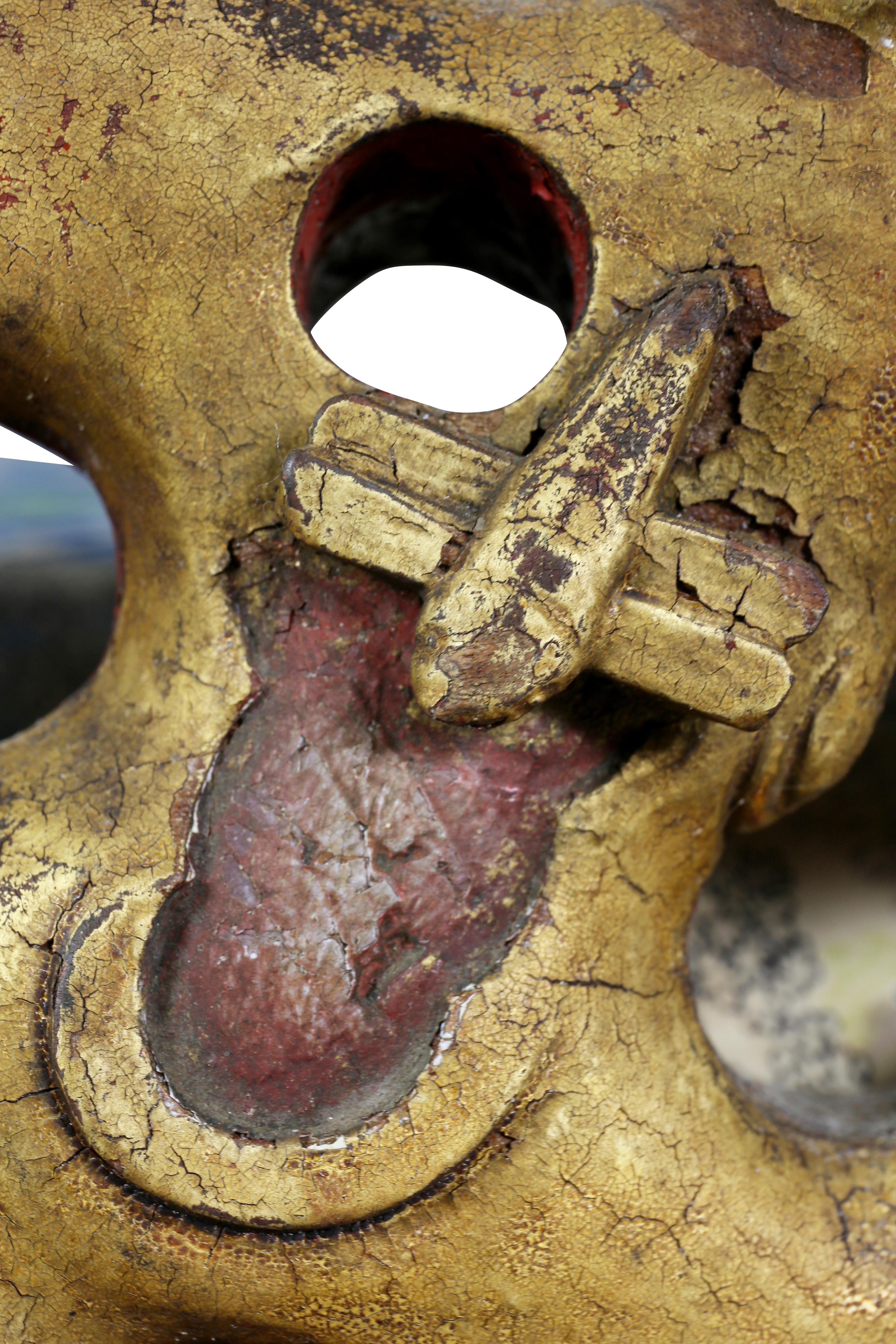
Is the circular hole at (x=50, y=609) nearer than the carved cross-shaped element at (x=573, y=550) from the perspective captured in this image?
No

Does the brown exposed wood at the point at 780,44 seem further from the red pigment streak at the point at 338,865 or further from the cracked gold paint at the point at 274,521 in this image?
the red pigment streak at the point at 338,865

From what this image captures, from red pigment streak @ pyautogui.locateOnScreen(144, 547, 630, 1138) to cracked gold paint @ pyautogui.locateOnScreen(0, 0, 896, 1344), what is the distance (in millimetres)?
32

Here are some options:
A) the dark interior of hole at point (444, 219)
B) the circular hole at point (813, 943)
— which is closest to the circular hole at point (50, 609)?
the dark interior of hole at point (444, 219)

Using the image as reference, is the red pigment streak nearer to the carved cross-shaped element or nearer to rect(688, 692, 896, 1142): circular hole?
the carved cross-shaped element

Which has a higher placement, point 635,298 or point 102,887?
point 635,298

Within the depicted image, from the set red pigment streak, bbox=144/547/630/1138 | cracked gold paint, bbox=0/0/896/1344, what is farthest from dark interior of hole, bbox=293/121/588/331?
red pigment streak, bbox=144/547/630/1138

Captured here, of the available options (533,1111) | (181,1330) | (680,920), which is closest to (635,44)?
(680,920)

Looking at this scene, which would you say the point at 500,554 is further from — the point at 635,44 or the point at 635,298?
the point at 635,44

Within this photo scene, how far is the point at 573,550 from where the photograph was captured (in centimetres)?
96

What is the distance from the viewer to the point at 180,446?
1.12m

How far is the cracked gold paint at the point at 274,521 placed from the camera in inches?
42.1

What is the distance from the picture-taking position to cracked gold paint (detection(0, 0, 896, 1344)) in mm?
1068

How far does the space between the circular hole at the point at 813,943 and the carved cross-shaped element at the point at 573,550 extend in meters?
0.92

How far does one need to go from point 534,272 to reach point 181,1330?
44.4 inches
